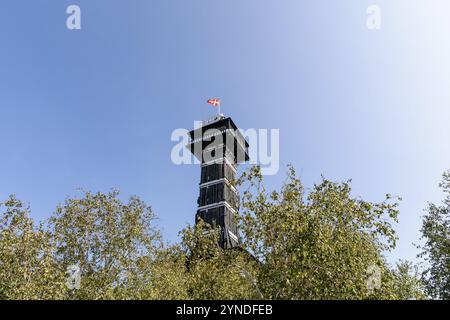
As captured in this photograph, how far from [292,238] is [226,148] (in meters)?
63.5

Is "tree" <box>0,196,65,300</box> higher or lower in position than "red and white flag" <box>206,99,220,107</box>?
lower

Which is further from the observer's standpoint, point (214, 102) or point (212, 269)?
point (214, 102)

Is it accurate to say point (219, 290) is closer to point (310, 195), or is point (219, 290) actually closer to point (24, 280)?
point (310, 195)

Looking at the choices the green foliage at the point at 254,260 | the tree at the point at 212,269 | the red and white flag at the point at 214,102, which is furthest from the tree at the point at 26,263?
the red and white flag at the point at 214,102

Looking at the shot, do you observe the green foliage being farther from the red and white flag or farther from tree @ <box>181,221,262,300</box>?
the red and white flag

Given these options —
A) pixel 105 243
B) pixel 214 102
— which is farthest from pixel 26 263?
pixel 214 102

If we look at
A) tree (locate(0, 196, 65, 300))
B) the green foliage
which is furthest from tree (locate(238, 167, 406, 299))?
tree (locate(0, 196, 65, 300))

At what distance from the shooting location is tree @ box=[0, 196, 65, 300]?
2112 centimetres

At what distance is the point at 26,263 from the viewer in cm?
2225

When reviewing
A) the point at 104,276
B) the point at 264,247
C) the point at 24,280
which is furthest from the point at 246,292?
the point at 24,280

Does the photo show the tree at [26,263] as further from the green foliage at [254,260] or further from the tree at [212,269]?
the tree at [212,269]

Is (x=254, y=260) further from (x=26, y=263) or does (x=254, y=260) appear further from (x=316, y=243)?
(x=26, y=263)

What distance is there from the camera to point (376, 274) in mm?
19688

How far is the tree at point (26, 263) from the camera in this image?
2112cm
